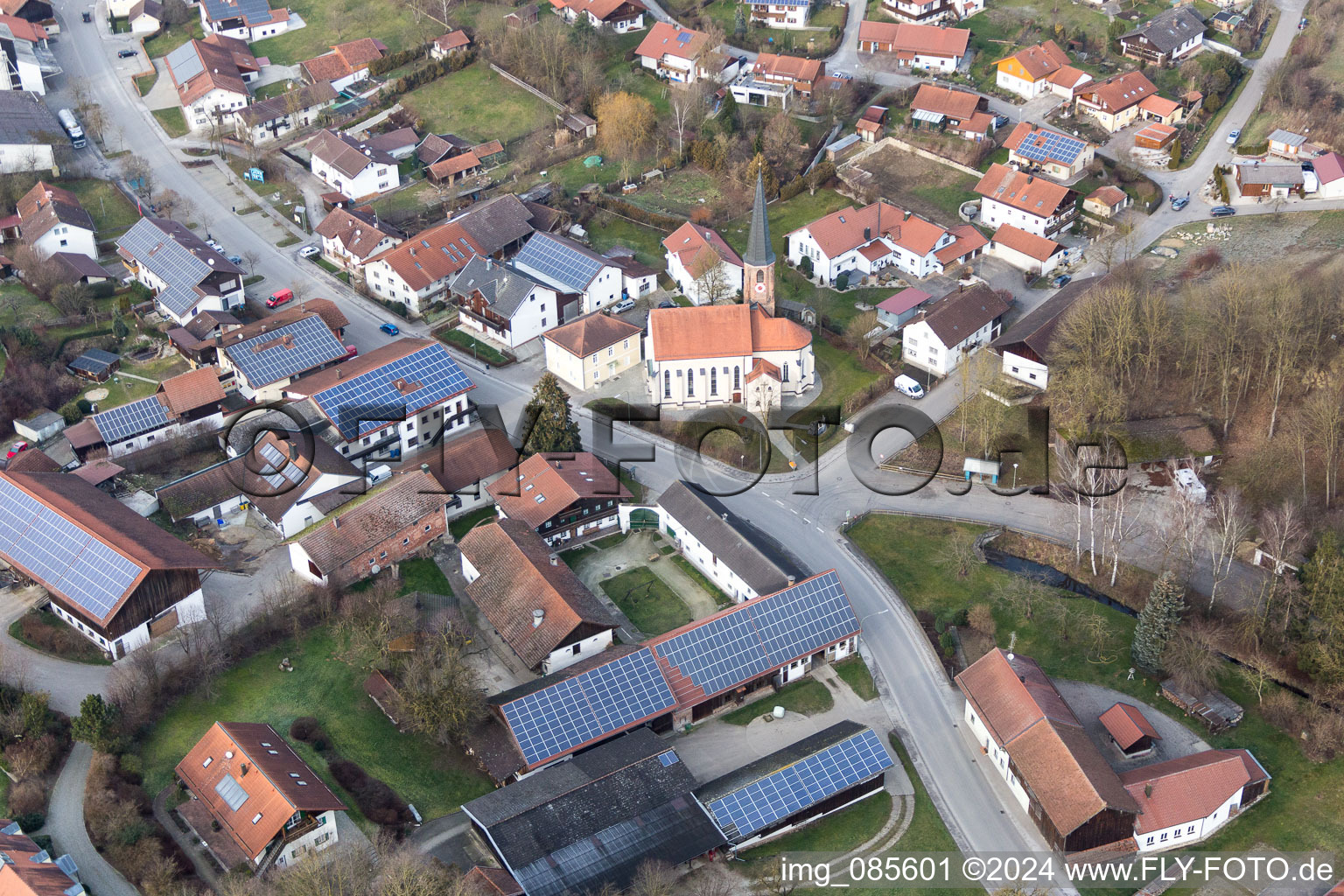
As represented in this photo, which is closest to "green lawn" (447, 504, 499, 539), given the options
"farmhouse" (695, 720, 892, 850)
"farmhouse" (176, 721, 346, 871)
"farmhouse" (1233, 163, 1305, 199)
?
"farmhouse" (176, 721, 346, 871)

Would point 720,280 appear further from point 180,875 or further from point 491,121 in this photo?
point 180,875

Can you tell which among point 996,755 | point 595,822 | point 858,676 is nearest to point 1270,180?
point 858,676

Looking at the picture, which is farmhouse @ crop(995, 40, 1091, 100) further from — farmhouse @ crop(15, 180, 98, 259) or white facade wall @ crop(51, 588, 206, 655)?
white facade wall @ crop(51, 588, 206, 655)

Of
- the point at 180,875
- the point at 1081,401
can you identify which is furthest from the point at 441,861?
the point at 1081,401

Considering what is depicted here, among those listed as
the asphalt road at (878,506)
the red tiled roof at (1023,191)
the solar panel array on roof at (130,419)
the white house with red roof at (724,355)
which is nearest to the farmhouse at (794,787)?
the asphalt road at (878,506)

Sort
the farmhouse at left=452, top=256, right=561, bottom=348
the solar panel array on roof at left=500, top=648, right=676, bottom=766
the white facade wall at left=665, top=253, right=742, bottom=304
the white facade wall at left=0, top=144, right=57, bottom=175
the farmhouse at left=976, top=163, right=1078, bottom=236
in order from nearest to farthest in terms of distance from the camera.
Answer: the solar panel array on roof at left=500, top=648, right=676, bottom=766, the farmhouse at left=452, top=256, right=561, bottom=348, the white facade wall at left=665, top=253, right=742, bottom=304, the farmhouse at left=976, top=163, right=1078, bottom=236, the white facade wall at left=0, top=144, right=57, bottom=175

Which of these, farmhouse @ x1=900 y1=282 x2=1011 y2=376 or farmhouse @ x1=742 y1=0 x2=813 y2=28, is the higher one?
farmhouse @ x1=742 y1=0 x2=813 y2=28
